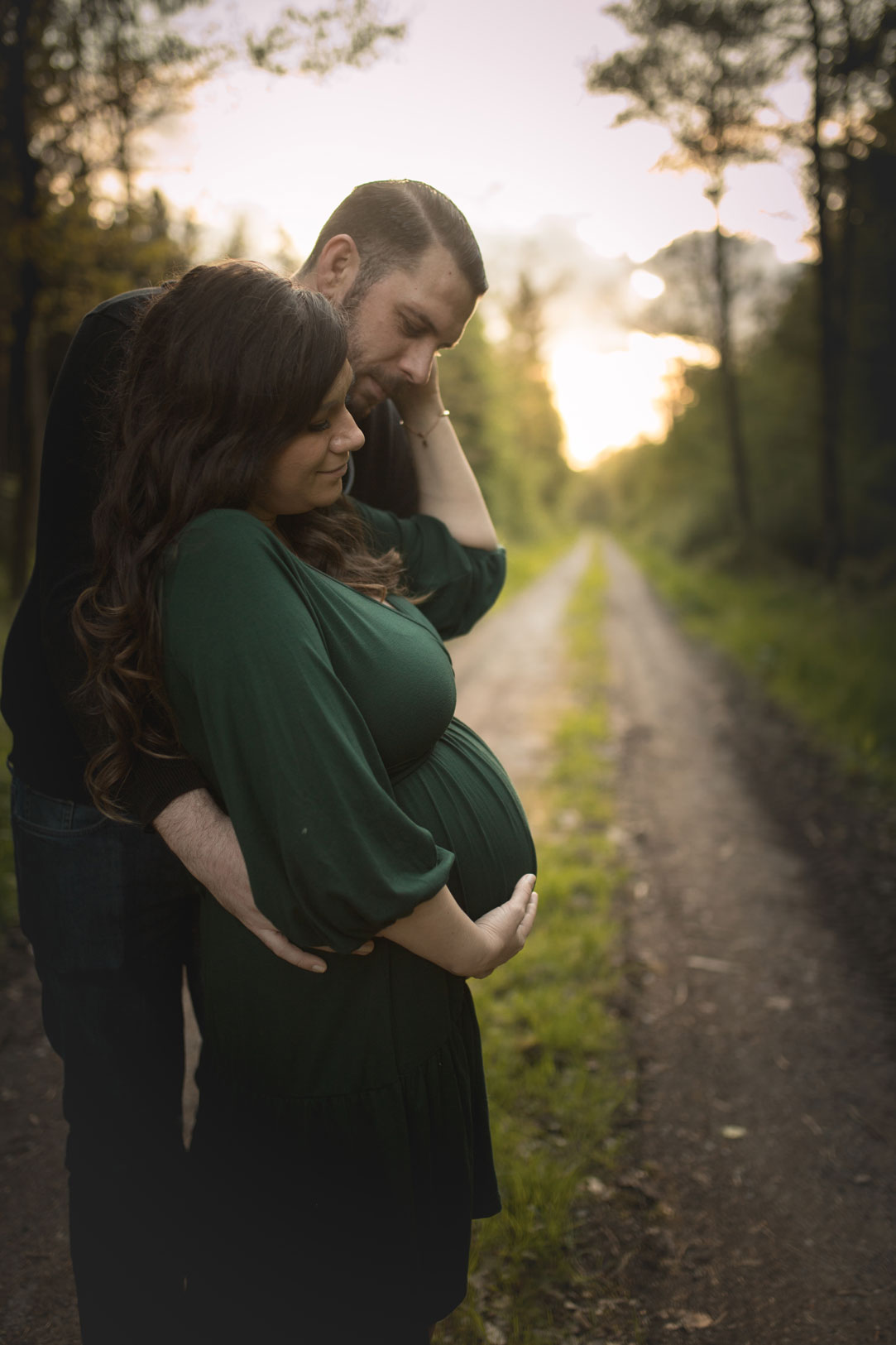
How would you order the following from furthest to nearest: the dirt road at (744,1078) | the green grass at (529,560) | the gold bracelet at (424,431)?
the green grass at (529,560)
the dirt road at (744,1078)
the gold bracelet at (424,431)

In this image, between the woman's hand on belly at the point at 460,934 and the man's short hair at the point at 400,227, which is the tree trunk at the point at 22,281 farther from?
the woman's hand on belly at the point at 460,934

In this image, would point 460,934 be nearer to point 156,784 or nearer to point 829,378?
point 156,784

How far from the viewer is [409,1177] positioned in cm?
142

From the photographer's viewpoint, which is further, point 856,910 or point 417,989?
point 856,910

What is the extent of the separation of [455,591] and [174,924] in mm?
964

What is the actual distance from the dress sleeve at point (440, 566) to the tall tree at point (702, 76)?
8974 mm

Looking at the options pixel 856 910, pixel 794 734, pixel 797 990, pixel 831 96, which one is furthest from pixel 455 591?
pixel 831 96

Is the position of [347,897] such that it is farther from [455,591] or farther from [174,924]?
[455,591]

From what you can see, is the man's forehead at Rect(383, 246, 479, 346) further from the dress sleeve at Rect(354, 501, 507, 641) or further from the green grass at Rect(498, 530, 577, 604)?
the green grass at Rect(498, 530, 577, 604)

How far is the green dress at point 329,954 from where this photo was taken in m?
1.11

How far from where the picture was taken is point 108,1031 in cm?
157

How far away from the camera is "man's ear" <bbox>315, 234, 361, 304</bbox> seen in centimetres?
179

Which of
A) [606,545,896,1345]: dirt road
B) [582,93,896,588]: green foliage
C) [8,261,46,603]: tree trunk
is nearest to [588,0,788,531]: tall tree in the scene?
[582,93,896,588]: green foliage

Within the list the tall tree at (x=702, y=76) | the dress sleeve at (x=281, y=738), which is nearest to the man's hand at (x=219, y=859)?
the dress sleeve at (x=281, y=738)
